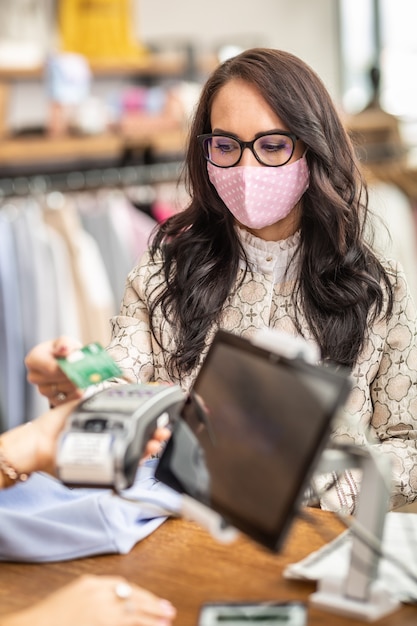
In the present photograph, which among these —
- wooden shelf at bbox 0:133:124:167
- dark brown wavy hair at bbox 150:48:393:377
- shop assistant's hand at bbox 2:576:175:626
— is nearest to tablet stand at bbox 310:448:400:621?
shop assistant's hand at bbox 2:576:175:626

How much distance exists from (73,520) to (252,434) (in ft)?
1.55

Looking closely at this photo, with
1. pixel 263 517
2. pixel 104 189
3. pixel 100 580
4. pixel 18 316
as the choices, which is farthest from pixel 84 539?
pixel 104 189

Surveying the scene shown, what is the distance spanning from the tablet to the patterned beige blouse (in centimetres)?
44

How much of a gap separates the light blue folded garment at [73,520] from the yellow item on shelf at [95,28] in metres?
3.44

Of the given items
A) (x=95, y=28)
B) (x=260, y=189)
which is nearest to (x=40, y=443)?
(x=260, y=189)

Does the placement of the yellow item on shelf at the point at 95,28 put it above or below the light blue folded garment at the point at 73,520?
above

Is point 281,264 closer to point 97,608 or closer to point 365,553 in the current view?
point 365,553

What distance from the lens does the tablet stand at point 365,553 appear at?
136 cm

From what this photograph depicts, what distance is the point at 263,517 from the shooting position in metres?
1.28

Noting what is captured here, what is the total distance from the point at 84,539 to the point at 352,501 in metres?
0.54

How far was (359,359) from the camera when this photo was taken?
198 cm

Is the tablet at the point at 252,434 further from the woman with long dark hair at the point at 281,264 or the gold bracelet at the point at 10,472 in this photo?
the woman with long dark hair at the point at 281,264

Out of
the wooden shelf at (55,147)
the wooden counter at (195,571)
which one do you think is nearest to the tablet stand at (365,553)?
the wooden counter at (195,571)

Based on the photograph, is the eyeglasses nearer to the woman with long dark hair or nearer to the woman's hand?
the woman with long dark hair
